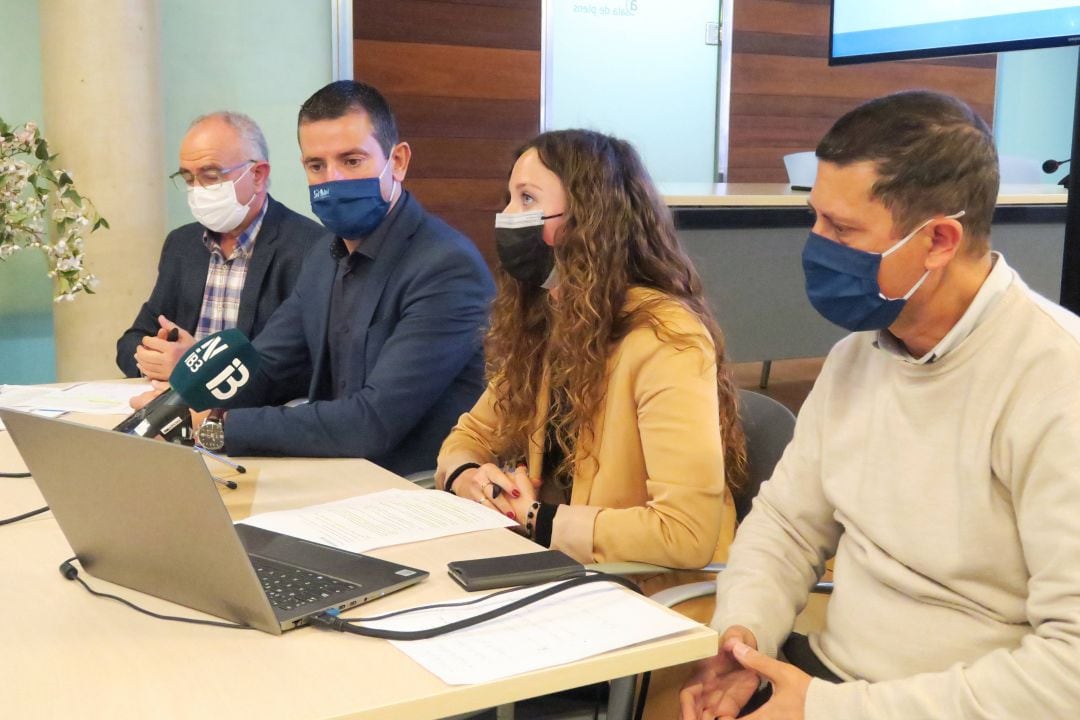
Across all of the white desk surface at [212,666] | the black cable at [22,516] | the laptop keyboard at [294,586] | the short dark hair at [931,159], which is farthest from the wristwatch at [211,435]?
the short dark hair at [931,159]

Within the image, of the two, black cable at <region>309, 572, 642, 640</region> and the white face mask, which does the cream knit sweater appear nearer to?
black cable at <region>309, 572, 642, 640</region>

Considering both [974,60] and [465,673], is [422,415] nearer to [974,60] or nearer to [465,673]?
[465,673]

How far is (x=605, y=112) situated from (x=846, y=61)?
264 cm

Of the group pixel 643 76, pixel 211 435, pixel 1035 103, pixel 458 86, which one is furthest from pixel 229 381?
pixel 1035 103

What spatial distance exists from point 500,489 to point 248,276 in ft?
4.63

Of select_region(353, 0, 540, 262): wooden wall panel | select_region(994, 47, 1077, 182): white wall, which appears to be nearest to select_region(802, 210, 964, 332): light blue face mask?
select_region(353, 0, 540, 262): wooden wall panel

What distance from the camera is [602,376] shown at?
189cm

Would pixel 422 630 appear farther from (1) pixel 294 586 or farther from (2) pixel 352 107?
(2) pixel 352 107

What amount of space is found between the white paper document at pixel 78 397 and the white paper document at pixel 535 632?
4.64 feet

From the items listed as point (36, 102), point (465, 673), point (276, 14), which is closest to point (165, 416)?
point (465, 673)

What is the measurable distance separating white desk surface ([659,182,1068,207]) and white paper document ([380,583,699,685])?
220cm

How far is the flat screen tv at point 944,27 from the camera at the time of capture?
7.02ft

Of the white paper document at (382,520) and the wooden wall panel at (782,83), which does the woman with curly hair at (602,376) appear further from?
the wooden wall panel at (782,83)

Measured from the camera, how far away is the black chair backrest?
1850 millimetres
